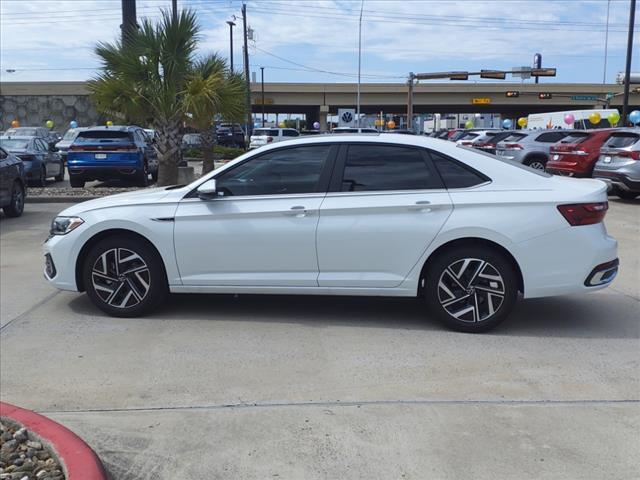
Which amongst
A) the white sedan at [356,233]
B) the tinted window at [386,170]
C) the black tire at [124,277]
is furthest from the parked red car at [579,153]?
the black tire at [124,277]

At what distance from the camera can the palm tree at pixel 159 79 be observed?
46.4 ft

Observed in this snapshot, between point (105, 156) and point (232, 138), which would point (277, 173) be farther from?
point (232, 138)

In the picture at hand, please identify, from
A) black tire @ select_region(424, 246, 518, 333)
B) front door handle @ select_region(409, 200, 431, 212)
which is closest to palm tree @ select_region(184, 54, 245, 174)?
front door handle @ select_region(409, 200, 431, 212)

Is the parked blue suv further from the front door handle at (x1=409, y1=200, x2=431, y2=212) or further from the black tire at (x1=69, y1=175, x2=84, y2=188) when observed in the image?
the front door handle at (x1=409, y1=200, x2=431, y2=212)

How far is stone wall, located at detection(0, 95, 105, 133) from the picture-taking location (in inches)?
2191

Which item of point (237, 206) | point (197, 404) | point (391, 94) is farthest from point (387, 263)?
point (391, 94)

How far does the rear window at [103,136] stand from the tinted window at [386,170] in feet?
41.5

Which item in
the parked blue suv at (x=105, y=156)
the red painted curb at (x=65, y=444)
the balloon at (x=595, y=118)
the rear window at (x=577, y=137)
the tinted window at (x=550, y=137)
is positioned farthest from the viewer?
the balloon at (x=595, y=118)

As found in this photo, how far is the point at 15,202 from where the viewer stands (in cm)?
1256

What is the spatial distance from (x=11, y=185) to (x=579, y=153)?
45.3 feet

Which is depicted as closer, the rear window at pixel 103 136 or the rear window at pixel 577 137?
the rear window at pixel 103 136

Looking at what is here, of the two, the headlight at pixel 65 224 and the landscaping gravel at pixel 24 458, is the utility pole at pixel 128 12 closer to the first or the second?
the headlight at pixel 65 224

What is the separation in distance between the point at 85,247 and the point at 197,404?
245cm

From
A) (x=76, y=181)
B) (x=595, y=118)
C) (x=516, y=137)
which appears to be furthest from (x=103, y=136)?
(x=595, y=118)
